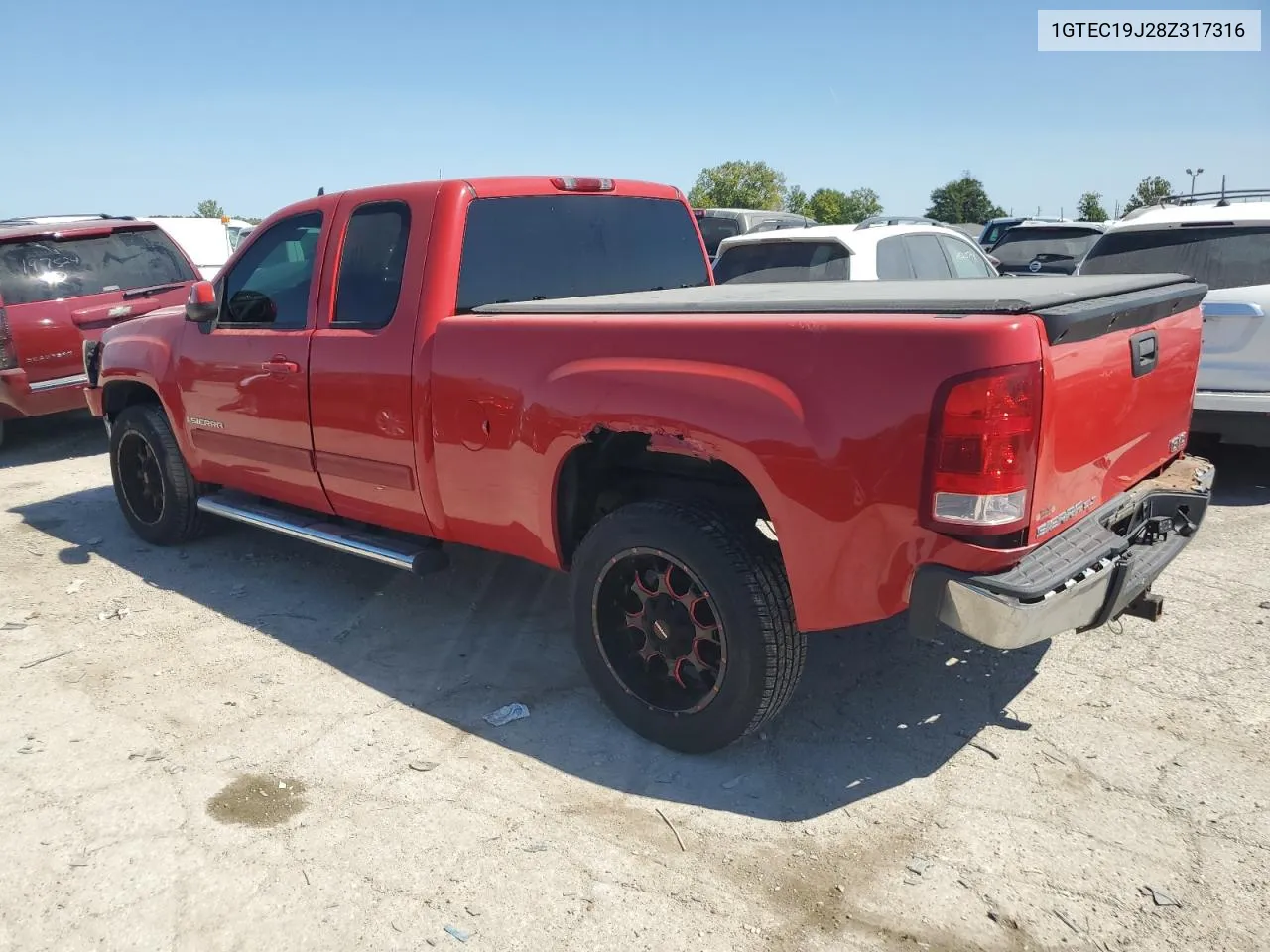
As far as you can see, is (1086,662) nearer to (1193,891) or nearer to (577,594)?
(1193,891)

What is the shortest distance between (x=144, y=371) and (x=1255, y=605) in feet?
19.1

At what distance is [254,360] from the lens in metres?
4.62

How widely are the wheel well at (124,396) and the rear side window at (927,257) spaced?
17.8 ft

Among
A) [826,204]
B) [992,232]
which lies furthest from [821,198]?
[992,232]

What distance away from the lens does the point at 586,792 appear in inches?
124

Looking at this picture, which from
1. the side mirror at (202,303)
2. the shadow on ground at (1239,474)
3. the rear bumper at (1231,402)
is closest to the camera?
the side mirror at (202,303)

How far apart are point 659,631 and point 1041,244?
484 inches

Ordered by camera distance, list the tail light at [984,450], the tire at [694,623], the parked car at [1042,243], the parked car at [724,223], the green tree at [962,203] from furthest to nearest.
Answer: the green tree at [962,203] < the parked car at [724,223] < the parked car at [1042,243] < the tire at [694,623] < the tail light at [984,450]

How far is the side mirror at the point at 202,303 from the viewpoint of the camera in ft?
15.7

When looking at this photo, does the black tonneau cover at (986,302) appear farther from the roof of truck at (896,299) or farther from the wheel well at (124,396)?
the wheel well at (124,396)

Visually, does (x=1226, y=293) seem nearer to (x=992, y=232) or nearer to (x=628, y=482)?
(x=628, y=482)

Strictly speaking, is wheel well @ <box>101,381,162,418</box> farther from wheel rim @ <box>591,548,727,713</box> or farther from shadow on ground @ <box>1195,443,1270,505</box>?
shadow on ground @ <box>1195,443,1270,505</box>

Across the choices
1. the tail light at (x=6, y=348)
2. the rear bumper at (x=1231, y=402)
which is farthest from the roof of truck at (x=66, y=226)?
the rear bumper at (x=1231, y=402)

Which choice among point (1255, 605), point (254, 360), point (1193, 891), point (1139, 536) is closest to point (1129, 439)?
point (1139, 536)
